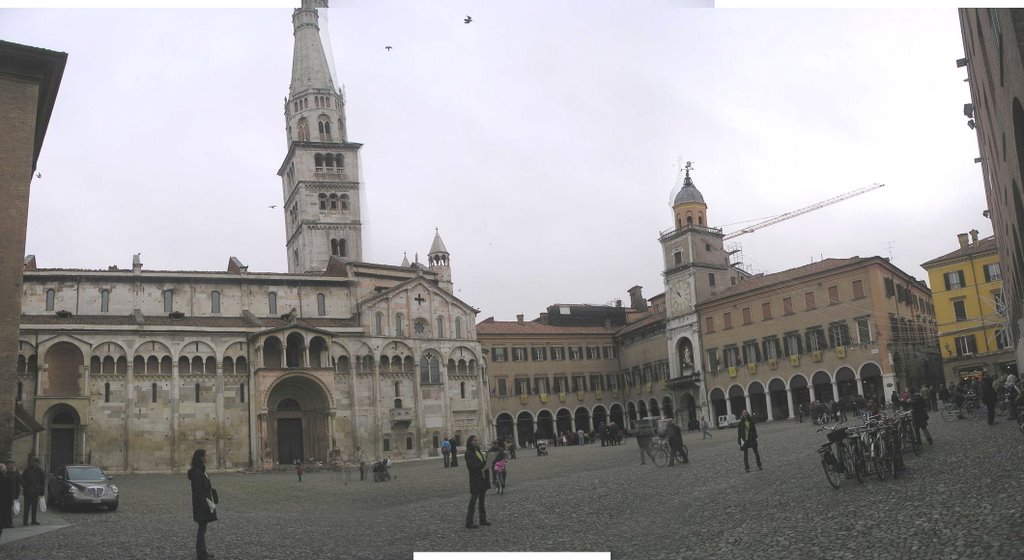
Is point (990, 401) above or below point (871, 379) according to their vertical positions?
below

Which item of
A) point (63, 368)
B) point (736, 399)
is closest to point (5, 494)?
point (63, 368)

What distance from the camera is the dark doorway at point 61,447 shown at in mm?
43312

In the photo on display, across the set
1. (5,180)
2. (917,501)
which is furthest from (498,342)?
(917,501)

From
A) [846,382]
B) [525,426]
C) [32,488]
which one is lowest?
[32,488]

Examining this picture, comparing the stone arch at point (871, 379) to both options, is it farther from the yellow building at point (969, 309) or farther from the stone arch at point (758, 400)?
the yellow building at point (969, 309)

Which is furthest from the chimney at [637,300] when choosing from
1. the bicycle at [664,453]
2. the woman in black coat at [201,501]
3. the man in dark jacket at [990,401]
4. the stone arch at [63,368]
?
the woman in black coat at [201,501]

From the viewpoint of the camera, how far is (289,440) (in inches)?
2013

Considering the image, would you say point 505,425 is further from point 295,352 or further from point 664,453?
point 664,453

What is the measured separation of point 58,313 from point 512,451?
81.9 ft

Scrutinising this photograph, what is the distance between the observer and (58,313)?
46.0m

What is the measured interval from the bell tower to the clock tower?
2415 centimetres

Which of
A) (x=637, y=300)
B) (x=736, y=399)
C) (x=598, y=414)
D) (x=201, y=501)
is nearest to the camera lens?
(x=201, y=501)

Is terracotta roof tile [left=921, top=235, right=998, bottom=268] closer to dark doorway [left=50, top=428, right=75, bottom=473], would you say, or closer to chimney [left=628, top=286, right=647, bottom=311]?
chimney [left=628, top=286, right=647, bottom=311]

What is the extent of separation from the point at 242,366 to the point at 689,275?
3243 cm
